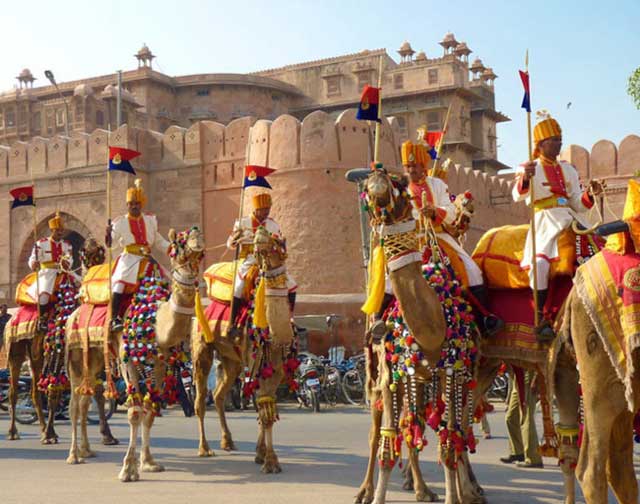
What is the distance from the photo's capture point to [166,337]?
29.7 feet

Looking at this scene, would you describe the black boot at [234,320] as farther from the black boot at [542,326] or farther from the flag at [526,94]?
the flag at [526,94]

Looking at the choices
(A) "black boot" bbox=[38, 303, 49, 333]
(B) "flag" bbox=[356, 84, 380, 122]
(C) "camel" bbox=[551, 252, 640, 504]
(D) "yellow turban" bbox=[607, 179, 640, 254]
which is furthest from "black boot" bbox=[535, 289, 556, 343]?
(A) "black boot" bbox=[38, 303, 49, 333]

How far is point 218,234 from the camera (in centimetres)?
3195

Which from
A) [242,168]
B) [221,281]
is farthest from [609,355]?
[242,168]

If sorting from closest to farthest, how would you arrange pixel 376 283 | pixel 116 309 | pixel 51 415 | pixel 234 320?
pixel 376 283 < pixel 116 309 < pixel 234 320 < pixel 51 415

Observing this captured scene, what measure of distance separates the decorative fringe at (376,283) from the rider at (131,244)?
345 centimetres

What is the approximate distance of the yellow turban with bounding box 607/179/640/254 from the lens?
5234 millimetres

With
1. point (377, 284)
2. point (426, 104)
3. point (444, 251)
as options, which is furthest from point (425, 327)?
point (426, 104)

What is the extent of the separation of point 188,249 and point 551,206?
11.0ft

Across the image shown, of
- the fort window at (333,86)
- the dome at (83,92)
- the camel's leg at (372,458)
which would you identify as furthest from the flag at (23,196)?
the fort window at (333,86)

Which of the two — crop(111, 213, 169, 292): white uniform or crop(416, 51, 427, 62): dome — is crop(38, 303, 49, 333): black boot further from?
crop(416, 51, 427, 62): dome

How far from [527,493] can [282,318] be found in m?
2.72

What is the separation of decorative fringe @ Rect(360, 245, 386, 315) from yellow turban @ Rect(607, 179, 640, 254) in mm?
1817

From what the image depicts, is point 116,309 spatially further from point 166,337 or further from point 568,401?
point 568,401
